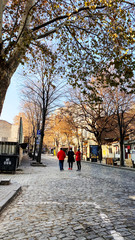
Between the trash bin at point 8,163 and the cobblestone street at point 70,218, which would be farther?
the trash bin at point 8,163

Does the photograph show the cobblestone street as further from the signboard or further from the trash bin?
the signboard

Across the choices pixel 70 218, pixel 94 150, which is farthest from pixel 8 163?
pixel 94 150

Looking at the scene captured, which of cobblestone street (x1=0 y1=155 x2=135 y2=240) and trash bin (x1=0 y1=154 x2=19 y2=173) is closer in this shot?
cobblestone street (x1=0 y1=155 x2=135 y2=240)

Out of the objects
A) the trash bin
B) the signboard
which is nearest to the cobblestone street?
the trash bin

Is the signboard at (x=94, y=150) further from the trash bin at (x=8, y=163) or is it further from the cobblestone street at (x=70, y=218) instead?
the cobblestone street at (x=70, y=218)

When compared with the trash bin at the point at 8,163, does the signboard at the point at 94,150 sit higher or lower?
higher

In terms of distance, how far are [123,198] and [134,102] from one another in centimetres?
2183

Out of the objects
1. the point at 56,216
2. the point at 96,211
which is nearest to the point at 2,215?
the point at 56,216

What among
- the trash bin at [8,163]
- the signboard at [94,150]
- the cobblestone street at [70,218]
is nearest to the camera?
the cobblestone street at [70,218]

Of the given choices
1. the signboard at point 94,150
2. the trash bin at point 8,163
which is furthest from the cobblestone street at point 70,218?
the signboard at point 94,150

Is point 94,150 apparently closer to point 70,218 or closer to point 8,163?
point 8,163

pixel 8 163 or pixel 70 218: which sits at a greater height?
pixel 8 163

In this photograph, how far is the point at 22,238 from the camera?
3412 mm

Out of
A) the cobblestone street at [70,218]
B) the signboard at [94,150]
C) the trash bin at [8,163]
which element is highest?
the signboard at [94,150]
